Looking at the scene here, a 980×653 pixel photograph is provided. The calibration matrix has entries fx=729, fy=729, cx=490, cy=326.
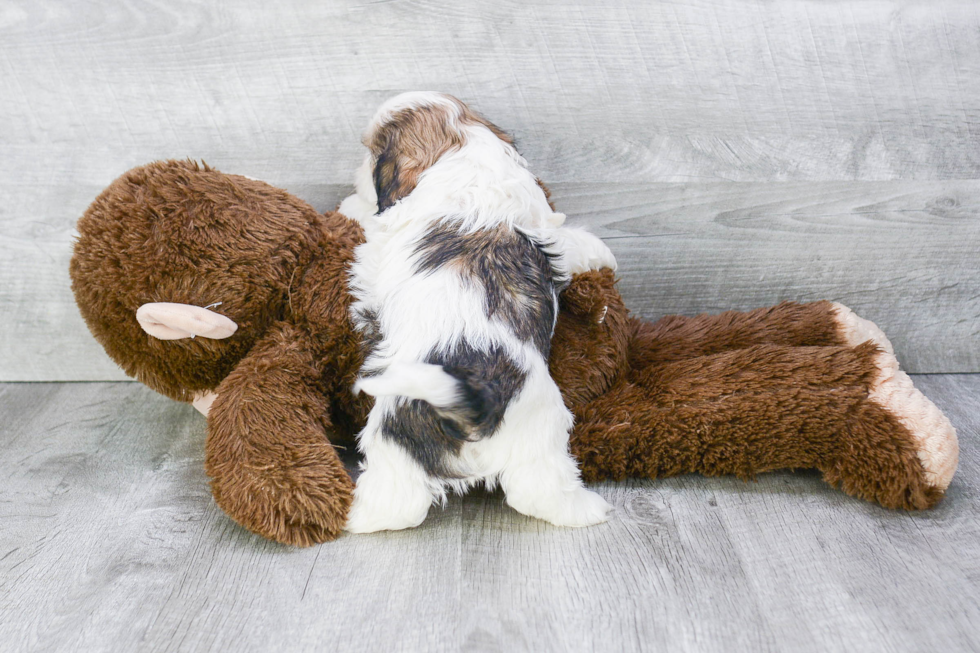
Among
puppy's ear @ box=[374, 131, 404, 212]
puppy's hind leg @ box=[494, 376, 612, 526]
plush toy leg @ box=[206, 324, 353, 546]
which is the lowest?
puppy's hind leg @ box=[494, 376, 612, 526]

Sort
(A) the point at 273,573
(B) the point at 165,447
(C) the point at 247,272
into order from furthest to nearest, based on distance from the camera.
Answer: (B) the point at 165,447
(C) the point at 247,272
(A) the point at 273,573

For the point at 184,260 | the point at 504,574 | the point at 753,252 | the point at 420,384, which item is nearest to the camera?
the point at 420,384

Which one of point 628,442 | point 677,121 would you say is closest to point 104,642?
point 628,442

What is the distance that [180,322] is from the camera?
1.05m

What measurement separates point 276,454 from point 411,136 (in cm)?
52

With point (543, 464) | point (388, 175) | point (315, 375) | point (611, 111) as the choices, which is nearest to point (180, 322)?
point (315, 375)

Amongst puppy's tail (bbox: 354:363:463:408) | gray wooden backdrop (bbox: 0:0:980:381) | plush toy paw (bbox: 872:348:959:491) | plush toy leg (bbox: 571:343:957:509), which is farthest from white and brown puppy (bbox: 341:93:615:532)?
plush toy paw (bbox: 872:348:959:491)

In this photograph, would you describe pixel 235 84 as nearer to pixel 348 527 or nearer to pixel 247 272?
pixel 247 272

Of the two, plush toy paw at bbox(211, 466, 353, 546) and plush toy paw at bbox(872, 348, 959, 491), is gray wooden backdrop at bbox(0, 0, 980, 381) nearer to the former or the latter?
plush toy paw at bbox(872, 348, 959, 491)

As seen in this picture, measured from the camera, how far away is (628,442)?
1.14m

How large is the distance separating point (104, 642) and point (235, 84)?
3.12 feet

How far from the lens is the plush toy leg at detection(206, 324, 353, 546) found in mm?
1007

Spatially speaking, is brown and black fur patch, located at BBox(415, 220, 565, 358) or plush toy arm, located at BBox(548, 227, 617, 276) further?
plush toy arm, located at BBox(548, 227, 617, 276)

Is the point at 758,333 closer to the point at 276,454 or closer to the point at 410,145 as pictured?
the point at 410,145
